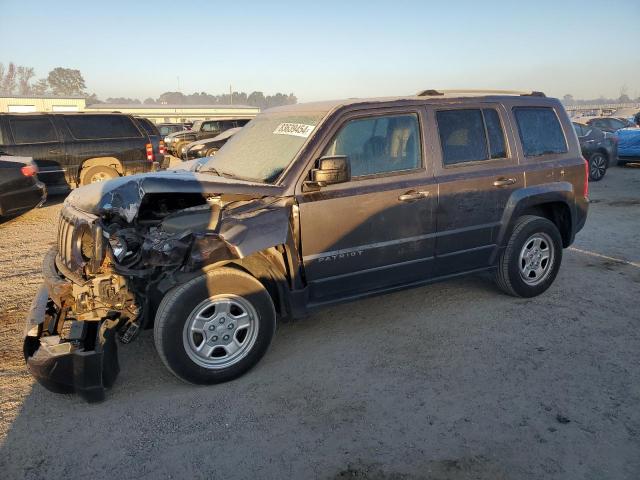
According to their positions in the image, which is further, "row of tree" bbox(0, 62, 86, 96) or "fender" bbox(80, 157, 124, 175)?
"row of tree" bbox(0, 62, 86, 96)

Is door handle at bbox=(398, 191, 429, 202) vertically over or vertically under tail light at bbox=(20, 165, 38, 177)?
under

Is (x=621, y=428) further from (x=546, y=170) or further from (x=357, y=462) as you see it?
(x=546, y=170)

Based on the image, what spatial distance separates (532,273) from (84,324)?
4.17 metres

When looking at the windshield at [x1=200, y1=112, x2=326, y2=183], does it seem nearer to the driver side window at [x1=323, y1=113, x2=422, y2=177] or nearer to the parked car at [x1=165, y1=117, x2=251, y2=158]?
the driver side window at [x1=323, y1=113, x2=422, y2=177]

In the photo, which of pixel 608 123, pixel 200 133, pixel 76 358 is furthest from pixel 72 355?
pixel 608 123

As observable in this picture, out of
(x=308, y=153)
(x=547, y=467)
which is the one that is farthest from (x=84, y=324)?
(x=547, y=467)

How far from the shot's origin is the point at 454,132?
414 cm

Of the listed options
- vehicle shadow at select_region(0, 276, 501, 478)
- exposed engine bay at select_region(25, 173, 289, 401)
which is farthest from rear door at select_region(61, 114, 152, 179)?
exposed engine bay at select_region(25, 173, 289, 401)

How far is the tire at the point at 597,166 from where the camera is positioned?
12711 millimetres

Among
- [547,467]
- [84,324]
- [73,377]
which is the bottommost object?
[547,467]

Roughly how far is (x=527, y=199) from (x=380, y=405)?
2.60 meters

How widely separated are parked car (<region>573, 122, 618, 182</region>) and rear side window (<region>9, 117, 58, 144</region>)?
13255mm

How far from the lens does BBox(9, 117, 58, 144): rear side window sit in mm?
9812

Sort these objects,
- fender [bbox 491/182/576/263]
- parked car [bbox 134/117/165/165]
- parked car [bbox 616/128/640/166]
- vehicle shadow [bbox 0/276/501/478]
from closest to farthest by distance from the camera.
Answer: vehicle shadow [bbox 0/276/501/478] → fender [bbox 491/182/576/263] → parked car [bbox 134/117/165/165] → parked car [bbox 616/128/640/166]
